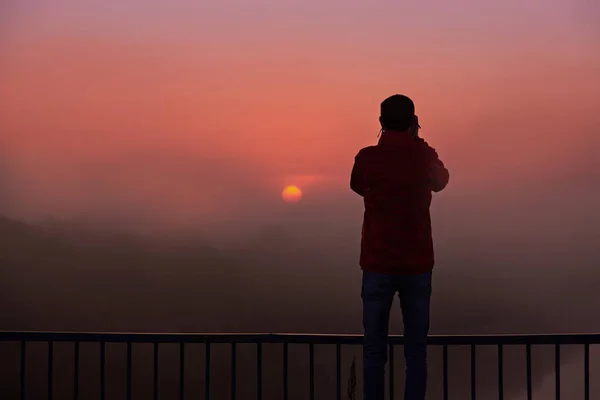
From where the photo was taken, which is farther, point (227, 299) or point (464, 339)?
point (227, 299)

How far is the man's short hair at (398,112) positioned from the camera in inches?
142

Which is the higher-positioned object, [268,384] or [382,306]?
[382,306]

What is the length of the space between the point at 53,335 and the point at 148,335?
2.07 feet

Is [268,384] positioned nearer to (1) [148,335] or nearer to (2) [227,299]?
(2) [227,299]

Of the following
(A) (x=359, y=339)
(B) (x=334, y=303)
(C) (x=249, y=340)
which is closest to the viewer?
(A) (x=359, y=339)

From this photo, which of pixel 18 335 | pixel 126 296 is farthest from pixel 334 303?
pixel 18 335

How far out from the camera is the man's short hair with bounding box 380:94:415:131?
3617 millimetres

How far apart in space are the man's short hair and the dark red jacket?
5 centimetres

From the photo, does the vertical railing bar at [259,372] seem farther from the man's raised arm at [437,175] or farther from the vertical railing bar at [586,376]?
the vertical railing bar at [586,376]

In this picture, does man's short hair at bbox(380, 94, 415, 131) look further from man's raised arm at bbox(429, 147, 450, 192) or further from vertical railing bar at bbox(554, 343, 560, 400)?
vertical railing bar at bbox(554, 343, 560, 400)

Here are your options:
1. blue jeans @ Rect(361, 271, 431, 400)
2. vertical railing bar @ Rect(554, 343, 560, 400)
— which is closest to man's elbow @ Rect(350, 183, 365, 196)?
blue jeans @ Rect(361, 271, 431, 400)

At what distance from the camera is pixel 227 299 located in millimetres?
145375

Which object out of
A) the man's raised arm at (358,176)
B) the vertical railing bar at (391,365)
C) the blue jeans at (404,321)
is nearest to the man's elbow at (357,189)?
the man's raised arm at (358,176)

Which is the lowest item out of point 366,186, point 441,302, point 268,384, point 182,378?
point 268,384
